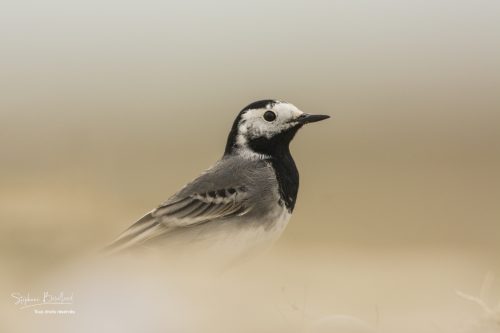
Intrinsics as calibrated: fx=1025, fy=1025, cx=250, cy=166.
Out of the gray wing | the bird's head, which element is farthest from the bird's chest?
the bird's head

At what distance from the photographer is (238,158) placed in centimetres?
706

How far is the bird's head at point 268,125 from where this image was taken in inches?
275

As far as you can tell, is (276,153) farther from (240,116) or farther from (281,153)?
(240,116)

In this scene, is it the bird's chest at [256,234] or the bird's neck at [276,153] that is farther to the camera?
the bird's neck at [276,153]

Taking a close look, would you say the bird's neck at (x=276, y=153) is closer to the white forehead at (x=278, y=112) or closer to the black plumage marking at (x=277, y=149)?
the black plumage marking at (x=277, y=149)

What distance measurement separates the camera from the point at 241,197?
6.76 meters

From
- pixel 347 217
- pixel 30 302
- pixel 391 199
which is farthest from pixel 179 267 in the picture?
pixel 391 199

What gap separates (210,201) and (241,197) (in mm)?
209

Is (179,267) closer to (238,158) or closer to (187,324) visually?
(187,324)

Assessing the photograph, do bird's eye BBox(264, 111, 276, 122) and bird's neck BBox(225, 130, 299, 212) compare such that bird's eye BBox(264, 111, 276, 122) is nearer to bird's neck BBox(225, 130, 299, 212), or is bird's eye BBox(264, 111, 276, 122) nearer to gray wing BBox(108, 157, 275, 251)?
bird's neck BBox(225, 130, 299, 212)

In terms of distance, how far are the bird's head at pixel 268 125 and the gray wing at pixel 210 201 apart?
0.13 meters

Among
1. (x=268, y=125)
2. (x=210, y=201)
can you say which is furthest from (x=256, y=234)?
(x=268, y=125)

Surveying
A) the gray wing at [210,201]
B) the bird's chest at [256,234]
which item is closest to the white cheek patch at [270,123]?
the gray wing at [210,201]

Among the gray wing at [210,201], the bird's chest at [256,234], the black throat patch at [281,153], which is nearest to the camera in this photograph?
the bird's chest at [256,234]
